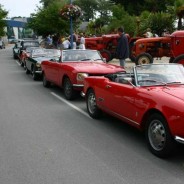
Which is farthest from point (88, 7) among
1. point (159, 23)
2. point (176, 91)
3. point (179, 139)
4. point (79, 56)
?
point (179, 139)

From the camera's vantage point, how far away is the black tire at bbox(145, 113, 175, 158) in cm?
552

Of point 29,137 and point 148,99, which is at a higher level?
point 148,99

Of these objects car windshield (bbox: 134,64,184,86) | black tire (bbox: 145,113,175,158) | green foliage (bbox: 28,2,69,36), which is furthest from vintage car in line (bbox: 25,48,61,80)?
green foliage (bbox: 28,2,69,36)

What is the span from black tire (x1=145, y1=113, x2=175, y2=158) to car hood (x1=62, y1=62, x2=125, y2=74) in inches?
181

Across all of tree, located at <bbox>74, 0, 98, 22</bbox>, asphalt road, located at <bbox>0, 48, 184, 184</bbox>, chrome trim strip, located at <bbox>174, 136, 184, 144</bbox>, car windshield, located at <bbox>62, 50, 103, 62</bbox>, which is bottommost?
asphalt road, located at <bbox>0, 48, 184, 184</bbox>

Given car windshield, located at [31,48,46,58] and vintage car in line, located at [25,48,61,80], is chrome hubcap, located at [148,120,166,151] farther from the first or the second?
car windshield, located at [31,48,46,58]

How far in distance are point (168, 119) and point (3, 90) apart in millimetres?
8752

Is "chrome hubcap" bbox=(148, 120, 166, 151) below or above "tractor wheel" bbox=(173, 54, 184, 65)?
below

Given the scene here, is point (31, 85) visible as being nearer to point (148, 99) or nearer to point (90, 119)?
point (90, 119)

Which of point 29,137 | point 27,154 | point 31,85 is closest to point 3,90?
point 31,85

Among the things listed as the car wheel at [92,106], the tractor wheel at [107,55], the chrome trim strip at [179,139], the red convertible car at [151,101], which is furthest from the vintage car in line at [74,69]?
the tractor wheel at [107,55]

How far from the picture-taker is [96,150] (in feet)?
20.1

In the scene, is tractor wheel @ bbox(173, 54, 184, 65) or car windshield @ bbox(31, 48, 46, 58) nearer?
tractor wheel @ bbox(173, 54, 184, 65)

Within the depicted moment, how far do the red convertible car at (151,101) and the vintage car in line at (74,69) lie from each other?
219 centimetres
